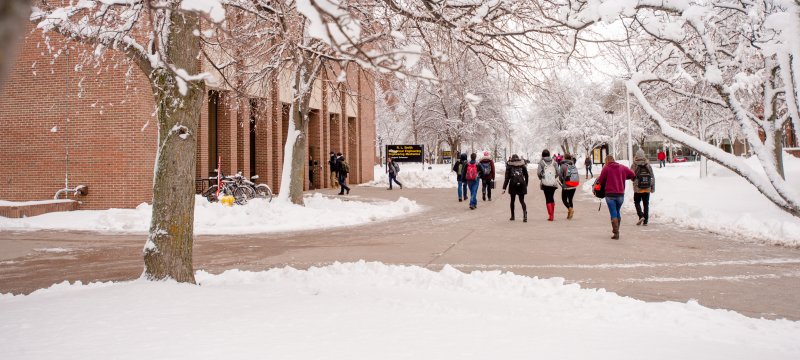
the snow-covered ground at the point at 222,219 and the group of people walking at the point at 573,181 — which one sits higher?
the group of people walking at the point at 573,181

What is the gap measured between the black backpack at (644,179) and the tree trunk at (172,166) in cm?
1119

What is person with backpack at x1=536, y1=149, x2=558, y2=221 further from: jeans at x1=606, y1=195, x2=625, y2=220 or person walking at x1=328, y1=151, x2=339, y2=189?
person walking at x1=328, y1=151, x2=339, y2=189

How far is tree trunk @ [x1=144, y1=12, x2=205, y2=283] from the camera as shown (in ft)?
19.9

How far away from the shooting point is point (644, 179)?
13977mm

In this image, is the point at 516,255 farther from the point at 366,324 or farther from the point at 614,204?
the point at 366,324

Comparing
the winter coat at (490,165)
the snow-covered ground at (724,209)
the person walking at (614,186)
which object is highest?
the winter coat at (490,165)

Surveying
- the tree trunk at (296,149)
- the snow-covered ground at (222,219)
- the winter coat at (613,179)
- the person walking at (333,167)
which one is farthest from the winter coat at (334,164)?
the winter coat at (613,179)

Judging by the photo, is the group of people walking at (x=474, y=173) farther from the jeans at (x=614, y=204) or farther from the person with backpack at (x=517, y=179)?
the jeans at (x=614, y=204)

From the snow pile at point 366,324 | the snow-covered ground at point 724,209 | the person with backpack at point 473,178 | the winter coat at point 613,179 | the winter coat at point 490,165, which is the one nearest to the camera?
the snow pile at point 366,324

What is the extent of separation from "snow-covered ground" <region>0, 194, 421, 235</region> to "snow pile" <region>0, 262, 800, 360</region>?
7.79 m

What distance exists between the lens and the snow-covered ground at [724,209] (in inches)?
460

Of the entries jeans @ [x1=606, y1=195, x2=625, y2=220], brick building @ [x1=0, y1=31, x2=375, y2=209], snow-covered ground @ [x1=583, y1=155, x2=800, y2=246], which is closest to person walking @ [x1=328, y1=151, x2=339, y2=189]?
brick building @ [x1=0, y1=31, x2=375, y2=209]

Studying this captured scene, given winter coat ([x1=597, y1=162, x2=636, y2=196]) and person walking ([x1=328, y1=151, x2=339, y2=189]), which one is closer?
winter coat ([x1=597, y1=162, x2=636, y2=196])

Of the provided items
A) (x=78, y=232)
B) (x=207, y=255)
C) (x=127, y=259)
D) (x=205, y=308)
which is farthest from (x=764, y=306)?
(x=78, y=232)
